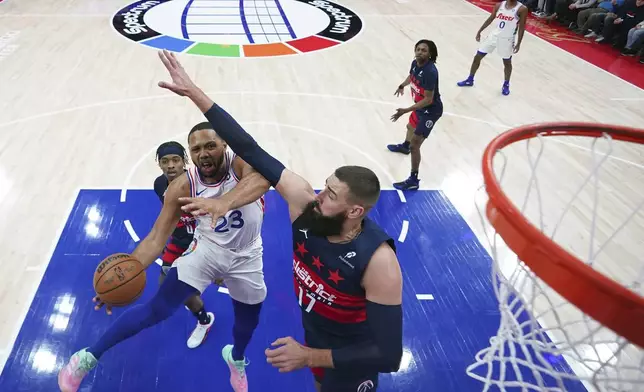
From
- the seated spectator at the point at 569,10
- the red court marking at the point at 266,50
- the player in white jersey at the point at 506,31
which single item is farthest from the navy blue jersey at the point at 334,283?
the seated spectator at the point at 569,10

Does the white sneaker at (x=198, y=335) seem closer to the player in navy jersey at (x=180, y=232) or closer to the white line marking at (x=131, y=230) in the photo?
the player in navy jersey at (x=180, y=232)

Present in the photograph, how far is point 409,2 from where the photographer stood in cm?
1390

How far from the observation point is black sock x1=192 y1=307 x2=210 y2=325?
3721 millimetres

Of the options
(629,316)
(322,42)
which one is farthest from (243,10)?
(629,316)

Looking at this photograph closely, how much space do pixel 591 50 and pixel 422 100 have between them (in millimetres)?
8080

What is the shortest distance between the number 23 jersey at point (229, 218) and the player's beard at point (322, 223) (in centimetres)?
58

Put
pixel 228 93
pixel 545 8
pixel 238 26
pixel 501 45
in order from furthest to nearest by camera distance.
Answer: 1. pixel 545 8
2. pixel 238 26
3. pixel 501 45
4. pixel 228 93

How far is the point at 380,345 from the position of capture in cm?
209

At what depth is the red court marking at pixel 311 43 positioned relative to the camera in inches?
397

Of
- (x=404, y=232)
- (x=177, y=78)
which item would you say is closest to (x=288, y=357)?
(x=177, y=78)

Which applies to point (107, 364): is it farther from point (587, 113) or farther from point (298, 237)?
point (587, 113)

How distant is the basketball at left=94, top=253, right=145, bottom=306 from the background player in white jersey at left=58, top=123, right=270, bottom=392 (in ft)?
0.25

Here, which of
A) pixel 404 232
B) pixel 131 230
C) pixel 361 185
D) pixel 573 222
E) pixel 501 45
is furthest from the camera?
pixel 501 45

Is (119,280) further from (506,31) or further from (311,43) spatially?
(311,43)
